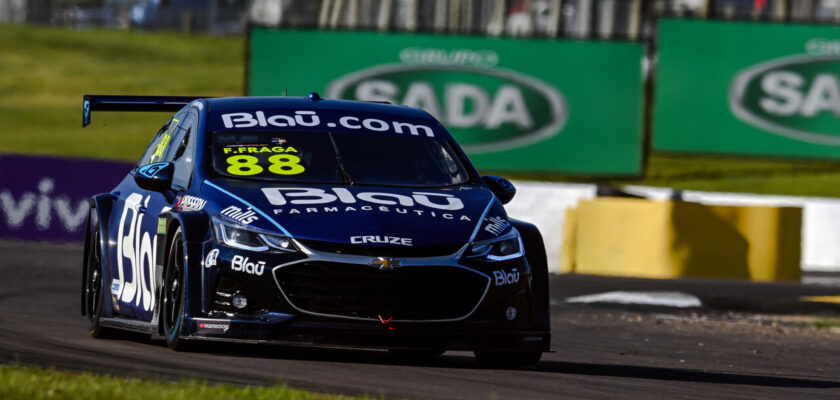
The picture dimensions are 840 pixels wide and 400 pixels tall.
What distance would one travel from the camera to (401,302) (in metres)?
8.41

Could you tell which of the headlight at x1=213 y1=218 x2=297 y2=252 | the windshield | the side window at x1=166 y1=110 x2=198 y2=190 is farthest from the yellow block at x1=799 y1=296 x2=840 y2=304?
the headlight at x1=213 y1=218 x2=297 y2=252

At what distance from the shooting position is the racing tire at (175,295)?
28.2ft

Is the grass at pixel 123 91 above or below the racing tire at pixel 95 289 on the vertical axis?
below

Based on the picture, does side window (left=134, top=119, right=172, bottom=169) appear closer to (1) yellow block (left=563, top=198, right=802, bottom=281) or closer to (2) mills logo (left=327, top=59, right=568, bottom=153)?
(1) yellow block (left=563, top=198, right=802, bottom=281)

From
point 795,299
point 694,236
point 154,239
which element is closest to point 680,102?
point 694,236

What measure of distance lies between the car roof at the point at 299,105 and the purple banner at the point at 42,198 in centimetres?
1268

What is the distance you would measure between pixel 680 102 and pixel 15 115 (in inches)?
954

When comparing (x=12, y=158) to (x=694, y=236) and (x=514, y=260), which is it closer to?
(x=694, y=236)

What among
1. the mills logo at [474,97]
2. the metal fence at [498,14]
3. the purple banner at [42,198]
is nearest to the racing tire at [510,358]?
the purple banner at [42,198]

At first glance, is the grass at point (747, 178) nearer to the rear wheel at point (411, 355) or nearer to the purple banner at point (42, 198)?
the purple banner at point (42, 198)

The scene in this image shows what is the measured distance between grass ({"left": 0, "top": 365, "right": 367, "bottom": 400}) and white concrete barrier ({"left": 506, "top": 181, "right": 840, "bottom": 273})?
14.1 meters

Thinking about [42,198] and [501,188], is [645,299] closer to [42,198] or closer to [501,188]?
[501,188]

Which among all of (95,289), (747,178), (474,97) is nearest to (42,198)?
(474,97)

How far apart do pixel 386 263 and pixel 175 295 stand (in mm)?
1188
